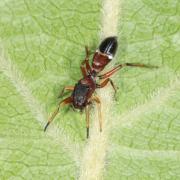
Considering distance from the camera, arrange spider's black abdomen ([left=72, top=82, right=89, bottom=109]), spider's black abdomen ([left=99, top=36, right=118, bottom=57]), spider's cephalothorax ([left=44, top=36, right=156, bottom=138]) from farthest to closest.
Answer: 1. spider's black abdomen ([left=72, top=82, right=89, bottom=109])
2. spider's cephalothorax ([left=44, top=36, right=156, bottom=138])
3. spider's black abdomen ([left=99, top=36, right=118, bottom=57])

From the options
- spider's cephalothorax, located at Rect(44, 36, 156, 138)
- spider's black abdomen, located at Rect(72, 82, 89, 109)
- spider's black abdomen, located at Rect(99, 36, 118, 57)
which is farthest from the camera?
spider's black abdomen, located at Rect(72, 82, 89, 109)

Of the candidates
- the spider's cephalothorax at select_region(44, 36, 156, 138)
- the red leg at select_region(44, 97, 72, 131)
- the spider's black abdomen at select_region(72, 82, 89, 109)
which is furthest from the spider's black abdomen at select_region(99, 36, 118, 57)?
the red leg at select_region(44, 97, 72, 131)

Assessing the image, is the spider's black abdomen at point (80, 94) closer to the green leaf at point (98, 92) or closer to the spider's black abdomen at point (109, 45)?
the green leaf at point (98, 92)

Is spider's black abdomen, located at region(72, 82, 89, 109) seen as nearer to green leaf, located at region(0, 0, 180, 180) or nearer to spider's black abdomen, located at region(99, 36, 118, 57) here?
green leaf, located at region(0, 0, 180, 180)

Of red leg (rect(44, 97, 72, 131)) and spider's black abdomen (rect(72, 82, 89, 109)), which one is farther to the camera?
spider's black abdomen (rect(72, 82, 89, 109))

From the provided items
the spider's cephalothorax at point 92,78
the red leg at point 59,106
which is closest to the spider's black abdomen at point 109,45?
the spider's cephalothorax at point 92,78

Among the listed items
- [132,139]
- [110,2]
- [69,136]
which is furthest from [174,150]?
[110,2]

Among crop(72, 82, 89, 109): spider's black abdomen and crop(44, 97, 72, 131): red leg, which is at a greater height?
crop(72, 82, 89, 109): spider's black abdomen
